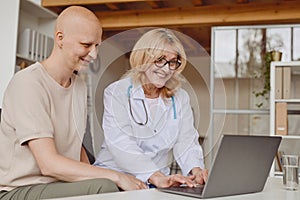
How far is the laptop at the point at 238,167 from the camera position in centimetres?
91

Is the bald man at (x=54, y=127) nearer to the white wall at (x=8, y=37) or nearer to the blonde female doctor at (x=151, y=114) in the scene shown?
the blonde female doctor at (x=151, y=114)

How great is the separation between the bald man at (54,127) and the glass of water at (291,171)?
412 mm

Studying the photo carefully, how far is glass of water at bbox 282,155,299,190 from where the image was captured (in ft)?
3.66

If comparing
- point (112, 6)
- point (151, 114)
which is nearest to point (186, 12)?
point (112, 6)

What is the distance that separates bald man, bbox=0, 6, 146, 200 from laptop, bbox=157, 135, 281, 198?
0.27 m

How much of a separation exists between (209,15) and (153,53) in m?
2.96

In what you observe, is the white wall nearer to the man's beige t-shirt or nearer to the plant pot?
the man's beige t-shirt

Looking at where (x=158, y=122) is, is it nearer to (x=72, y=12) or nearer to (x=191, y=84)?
(x=191, y=84)

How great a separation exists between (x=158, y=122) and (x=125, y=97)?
0.14 m

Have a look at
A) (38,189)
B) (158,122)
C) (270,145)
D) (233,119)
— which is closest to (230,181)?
(270,145)

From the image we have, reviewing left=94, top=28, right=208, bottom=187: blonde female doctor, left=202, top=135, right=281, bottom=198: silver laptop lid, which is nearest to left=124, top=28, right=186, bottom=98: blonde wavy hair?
left=94, top=28, right=208, bottom=187: blonde female doctor

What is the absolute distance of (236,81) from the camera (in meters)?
4.23

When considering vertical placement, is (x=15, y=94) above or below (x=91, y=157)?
above

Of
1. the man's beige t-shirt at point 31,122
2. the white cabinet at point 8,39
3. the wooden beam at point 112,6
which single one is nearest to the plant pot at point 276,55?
the wooden beam at point 112,6
